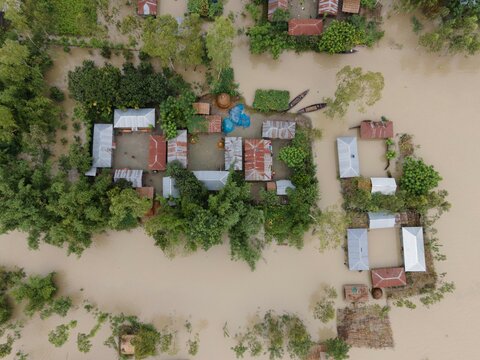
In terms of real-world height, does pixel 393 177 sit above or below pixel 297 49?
below

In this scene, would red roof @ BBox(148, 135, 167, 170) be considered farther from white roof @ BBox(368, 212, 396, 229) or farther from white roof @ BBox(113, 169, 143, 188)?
white roof @ BBox(368, 212, 396, 229)

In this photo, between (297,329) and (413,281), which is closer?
(297,329)

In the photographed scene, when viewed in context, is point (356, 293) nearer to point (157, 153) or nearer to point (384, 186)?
point (384, 186)

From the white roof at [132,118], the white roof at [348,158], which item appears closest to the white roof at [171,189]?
the white roof at [132,118]

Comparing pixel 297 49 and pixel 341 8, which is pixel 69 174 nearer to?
pixel 297 49

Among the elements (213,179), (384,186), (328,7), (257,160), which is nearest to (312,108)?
(257,160)

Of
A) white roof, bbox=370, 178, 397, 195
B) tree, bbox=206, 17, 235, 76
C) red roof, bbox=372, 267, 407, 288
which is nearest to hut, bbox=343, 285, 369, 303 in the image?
red roof, bbox=372, 267, 407, 288

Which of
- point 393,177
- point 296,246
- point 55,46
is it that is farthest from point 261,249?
point 55,46
